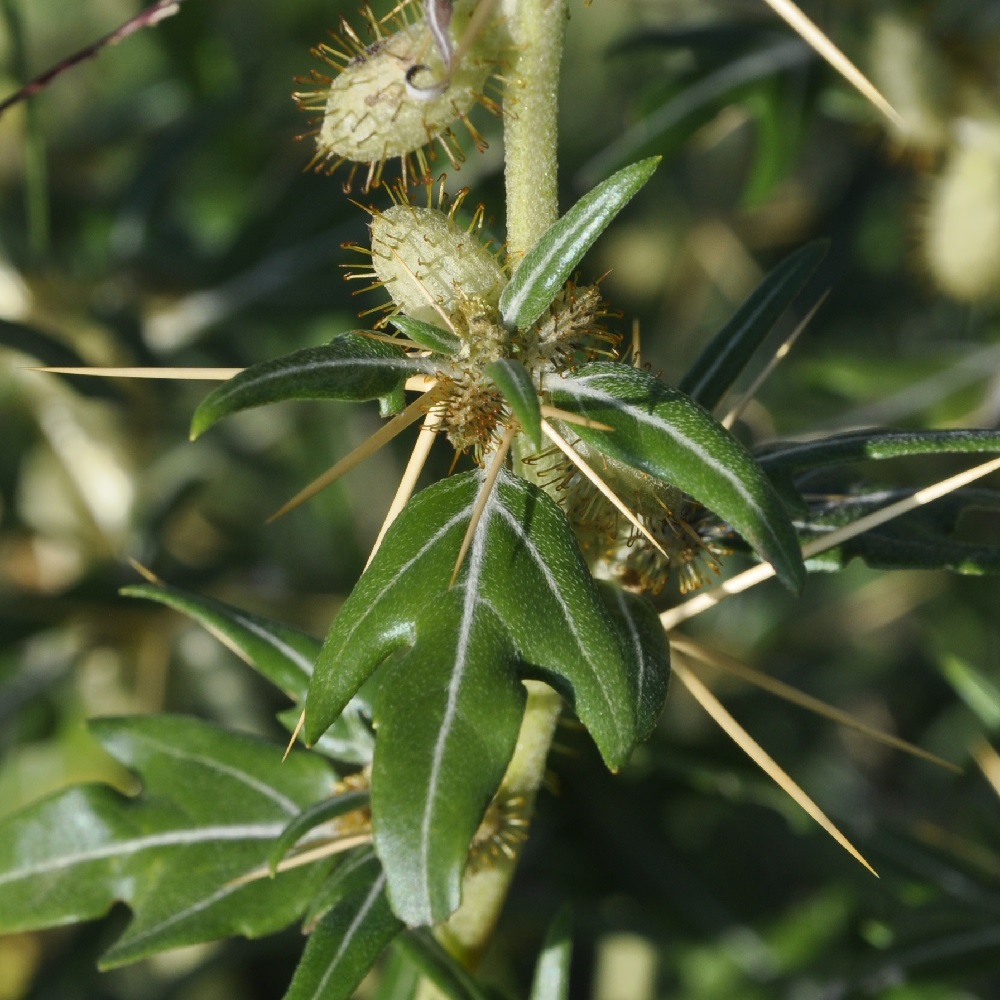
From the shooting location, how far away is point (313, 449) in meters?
2.25

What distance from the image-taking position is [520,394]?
0.72 metres

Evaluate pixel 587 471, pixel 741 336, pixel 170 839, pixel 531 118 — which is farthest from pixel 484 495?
pixel 170 839

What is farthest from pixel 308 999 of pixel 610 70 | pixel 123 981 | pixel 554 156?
pixel 610 70

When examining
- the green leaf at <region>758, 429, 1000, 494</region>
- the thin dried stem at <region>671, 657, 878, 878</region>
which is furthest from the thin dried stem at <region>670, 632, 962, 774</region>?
the green leaf at <region>758, 429, 1000, 494</region>

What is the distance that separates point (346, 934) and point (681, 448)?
441mm

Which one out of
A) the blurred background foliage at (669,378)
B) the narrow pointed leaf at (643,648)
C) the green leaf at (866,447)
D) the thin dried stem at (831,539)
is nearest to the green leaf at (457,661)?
the narrow pointed leaf at (643,648)

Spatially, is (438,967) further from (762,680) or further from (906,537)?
(906,537)

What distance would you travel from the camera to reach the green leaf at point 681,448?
2.43 ft

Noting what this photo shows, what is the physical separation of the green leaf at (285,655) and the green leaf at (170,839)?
0.18 feet

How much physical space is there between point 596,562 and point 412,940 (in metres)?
0.34

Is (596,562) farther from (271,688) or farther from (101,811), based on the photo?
(271,688)

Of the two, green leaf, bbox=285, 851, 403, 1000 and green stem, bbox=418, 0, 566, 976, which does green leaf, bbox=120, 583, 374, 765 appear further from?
green stem, bbox=418, 0, 566, 976

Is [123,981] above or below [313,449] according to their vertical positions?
below

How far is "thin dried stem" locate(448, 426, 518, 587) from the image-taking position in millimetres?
771
